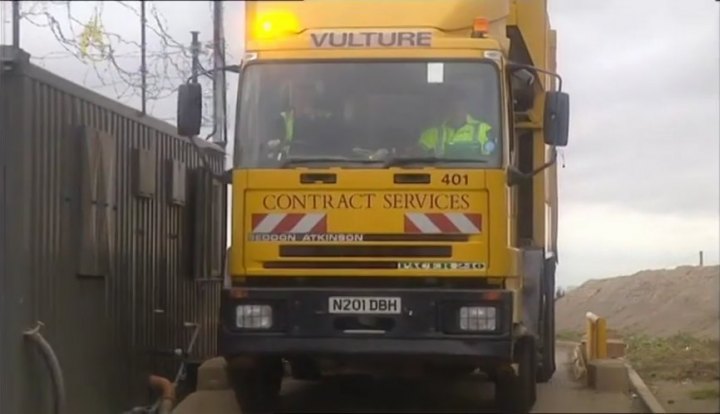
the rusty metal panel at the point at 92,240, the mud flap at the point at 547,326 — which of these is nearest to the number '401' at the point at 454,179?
the rusty metal panel at the point at 92,240

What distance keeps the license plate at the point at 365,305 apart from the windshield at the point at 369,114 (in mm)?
1034

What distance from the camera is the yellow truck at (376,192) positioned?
10234mm

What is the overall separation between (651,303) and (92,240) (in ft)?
54.5

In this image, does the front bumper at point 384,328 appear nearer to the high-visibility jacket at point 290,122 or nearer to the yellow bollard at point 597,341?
the high-visibility jacket at point 290,122

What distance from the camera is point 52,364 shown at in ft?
35.7

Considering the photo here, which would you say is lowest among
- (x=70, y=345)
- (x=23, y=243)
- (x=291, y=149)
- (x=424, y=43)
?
(x=70, y=345)

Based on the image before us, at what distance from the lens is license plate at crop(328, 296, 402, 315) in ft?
33.5

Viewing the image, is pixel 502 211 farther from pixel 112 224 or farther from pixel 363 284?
pixel 112 224

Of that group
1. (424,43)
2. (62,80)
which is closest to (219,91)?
(62,80)

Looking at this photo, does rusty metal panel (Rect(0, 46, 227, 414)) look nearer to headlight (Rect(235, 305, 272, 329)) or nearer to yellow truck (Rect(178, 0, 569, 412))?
yellow truck (Rect(178, 0, 569, 412))

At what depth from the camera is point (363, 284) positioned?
10359 mm

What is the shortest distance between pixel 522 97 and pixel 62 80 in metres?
4.00

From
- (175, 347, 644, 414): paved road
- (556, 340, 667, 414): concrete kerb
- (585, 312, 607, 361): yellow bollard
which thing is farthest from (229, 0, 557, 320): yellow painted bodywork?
(585, 312, 607, 361): yellow bollard

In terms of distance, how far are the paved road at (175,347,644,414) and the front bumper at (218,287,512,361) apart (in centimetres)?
141
